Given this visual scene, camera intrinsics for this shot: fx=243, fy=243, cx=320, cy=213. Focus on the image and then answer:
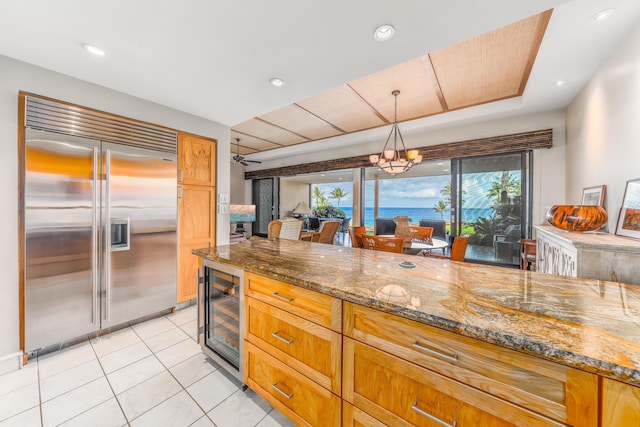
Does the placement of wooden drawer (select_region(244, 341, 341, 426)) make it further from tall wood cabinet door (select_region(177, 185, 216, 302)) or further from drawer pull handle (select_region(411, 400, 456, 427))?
tall wood cabinet door (select_region(177, 185, 216, 302))

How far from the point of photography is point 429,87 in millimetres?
2936

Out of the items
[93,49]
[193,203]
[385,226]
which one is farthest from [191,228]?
[385,226]

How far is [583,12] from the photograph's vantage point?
1608mm

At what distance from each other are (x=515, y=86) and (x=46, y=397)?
16.7 feet

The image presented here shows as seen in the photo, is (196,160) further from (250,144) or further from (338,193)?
(338,193)

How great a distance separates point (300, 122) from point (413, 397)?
4031 millimetres

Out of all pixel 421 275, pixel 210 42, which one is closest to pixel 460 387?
pixel 421 275

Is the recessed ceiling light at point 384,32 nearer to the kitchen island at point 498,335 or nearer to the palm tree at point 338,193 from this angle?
the kitchen island at point 498,335

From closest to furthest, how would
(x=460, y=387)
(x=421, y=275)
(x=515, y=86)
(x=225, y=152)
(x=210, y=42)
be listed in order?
(x=460, y=387) → (x=421, y=275) → (x=210, y=42) → (x=515, y=86) → (x=225, y=152)

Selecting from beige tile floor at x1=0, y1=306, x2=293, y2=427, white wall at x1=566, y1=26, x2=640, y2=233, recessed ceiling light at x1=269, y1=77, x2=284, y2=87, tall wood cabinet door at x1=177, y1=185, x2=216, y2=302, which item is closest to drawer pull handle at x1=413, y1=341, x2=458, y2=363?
beige tile floor at x1=0, y1=306, x2=293, y2=427

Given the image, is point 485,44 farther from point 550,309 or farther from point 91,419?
Answer: point 91,419

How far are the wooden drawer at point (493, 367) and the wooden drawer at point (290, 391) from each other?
0.43 metres

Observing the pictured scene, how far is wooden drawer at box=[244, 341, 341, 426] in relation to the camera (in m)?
1.12

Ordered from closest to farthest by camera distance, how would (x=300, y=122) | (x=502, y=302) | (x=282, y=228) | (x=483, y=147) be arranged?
(x=502, y=302), (x=483, y=147), (x=300, y=122), (x=282, y=228)
